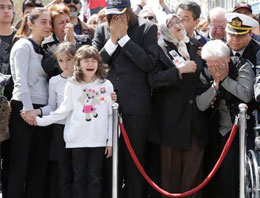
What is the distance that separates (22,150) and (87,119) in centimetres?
83

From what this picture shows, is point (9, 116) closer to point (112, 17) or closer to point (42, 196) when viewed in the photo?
point (42, 196)

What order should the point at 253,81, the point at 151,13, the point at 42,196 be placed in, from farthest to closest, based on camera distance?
the point at 151,13, the point at 42,196, the point at 253,81

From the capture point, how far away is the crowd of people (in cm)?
532

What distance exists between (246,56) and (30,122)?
238 centimetres

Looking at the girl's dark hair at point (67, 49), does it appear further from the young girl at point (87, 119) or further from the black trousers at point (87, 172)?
the black trousers at point (87, 172)

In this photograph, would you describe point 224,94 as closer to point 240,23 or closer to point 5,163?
point 240,23

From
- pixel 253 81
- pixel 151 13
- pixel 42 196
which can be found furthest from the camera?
pixel 151 13

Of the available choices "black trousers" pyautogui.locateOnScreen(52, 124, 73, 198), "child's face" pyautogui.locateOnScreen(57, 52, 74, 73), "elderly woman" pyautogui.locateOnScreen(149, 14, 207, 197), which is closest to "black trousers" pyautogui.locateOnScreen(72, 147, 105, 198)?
"black trousers" pyautogui.locateOnScreen(52, 124, 73, 198)

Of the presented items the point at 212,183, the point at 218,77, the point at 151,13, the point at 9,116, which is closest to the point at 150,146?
the point at 212,183

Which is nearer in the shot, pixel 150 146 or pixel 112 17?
pixel 112 17

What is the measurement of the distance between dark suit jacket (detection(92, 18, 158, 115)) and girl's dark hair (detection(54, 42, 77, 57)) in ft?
0.99

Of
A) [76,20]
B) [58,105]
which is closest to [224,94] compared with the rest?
[58,105]

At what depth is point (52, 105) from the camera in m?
5.57

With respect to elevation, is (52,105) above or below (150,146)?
above
